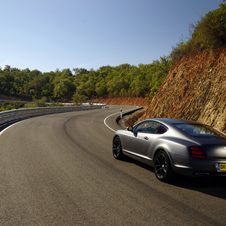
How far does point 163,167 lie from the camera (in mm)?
5242

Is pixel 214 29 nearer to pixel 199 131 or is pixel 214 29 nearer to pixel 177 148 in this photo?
pixel 199 131

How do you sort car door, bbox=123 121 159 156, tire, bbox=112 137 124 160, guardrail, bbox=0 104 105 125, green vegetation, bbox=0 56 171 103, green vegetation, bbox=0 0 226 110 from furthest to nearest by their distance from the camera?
1. green vegetation, bbox=0 56 171 103
2. green vegetation, bbox=0 0 226 110
3. guardrail, bbox=0 104 105 125
4. tire, bbox=112 137 124 160
5. car door, bbox=123 121 159 156

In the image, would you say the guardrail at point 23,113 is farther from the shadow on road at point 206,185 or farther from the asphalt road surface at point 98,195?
the shadow on road at point 206,185

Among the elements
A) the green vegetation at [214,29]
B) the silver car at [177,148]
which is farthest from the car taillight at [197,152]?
the green vegetation at [214,29]

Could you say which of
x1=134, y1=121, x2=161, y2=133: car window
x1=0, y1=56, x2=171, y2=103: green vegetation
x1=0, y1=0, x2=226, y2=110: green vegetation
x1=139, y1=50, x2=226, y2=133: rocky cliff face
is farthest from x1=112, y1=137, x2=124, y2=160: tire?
x1=0, y1=56, x2=171, y2=103: green vegetation

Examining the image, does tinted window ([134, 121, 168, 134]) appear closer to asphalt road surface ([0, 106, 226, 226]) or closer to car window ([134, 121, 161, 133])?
car window ([134, 121, 161, 133])

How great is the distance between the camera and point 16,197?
13.6ft

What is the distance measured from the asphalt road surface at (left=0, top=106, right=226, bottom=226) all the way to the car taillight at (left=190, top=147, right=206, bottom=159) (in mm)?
714

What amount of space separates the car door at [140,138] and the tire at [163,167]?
1.86 ft

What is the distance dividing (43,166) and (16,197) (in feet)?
6.89

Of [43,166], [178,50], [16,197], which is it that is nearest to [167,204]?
[16,197]

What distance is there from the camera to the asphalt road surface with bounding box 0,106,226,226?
11.2ft

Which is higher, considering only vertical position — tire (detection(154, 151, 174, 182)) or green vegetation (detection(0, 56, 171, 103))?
green vegetation (detection(0, 56, 171, 103))

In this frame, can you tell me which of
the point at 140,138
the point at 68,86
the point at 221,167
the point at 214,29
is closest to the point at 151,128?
the point at 140,138
